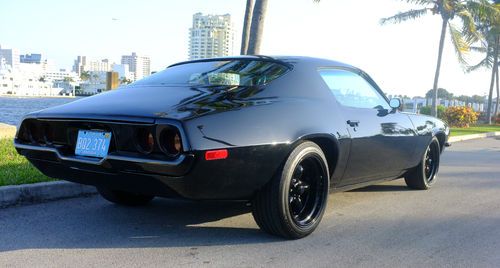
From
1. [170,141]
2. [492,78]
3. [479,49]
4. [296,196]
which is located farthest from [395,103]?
[479,49]

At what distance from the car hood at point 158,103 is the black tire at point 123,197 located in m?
1.01

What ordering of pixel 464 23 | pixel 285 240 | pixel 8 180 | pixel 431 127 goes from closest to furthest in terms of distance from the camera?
pixel 285 240, pixel 8 180, pixel 431 127, pixel 464 23

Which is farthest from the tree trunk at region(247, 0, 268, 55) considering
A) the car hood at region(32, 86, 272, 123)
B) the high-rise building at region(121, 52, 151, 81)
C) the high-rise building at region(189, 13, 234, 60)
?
the high-rise building at region(121, 52, 151, 81)

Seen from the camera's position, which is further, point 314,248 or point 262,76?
point 262,76

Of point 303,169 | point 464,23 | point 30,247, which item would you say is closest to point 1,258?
point 30,247

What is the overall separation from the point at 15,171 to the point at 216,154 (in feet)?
10.5

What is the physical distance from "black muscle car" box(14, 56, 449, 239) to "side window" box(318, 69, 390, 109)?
0.05 feet

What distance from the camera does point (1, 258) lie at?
9.96 feet

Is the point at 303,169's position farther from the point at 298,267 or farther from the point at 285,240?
the point at 298,267

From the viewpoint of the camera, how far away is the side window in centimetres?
424

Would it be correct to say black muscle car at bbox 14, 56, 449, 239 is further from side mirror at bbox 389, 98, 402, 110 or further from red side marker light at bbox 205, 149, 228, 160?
side mirror at bbox 389, 98, 402, 110

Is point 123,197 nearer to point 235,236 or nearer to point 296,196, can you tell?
point 235,236

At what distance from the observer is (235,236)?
3.63 meters

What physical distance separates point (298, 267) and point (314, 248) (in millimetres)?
436
